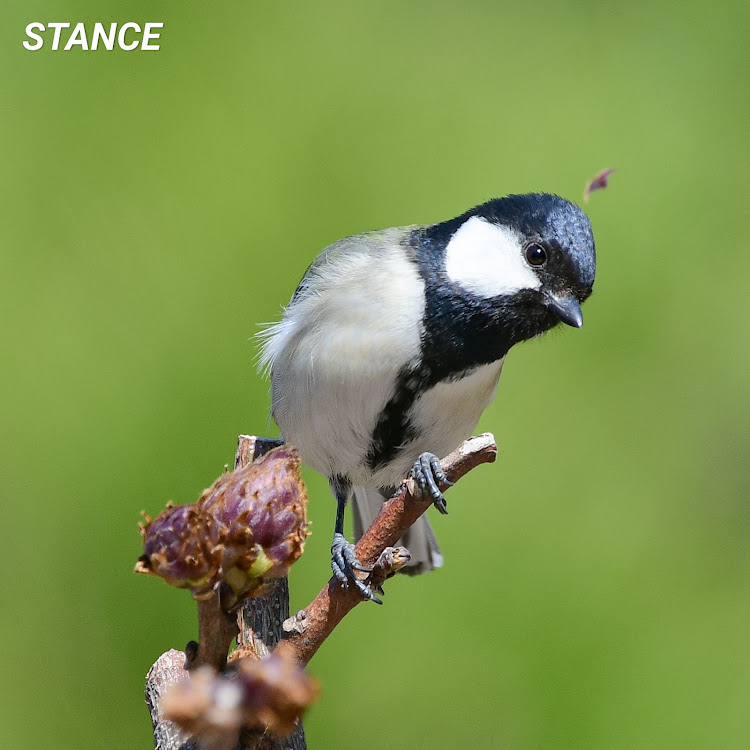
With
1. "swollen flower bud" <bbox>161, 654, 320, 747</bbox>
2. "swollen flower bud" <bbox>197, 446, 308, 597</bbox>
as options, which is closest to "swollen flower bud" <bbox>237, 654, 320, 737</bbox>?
"swollen flower bud" <bbox>161, 654, 320, 747</bbox>

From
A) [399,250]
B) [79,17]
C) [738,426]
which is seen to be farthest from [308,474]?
[79,17]

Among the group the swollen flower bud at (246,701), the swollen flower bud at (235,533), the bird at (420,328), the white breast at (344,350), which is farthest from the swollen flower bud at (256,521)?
the white breast at (344,350)

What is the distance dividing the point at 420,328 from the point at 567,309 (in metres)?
0.20

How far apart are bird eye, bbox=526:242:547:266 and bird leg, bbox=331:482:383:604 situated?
18.4 inches

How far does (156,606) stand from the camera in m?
1.34

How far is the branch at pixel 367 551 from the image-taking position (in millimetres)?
714

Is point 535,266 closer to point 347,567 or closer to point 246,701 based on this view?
point 347,567

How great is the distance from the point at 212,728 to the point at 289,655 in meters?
A: 0.23

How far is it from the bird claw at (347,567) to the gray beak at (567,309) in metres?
0.43

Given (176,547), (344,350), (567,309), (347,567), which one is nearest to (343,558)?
(347,567)

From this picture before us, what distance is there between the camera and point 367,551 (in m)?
0.74

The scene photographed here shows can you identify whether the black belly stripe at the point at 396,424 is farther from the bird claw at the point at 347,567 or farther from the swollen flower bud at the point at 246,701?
the swollen flower bud at the point at 246,701

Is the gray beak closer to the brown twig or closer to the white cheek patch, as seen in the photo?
the white cheek patch

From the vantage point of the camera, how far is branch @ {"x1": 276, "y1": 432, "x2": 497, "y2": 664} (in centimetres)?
71
